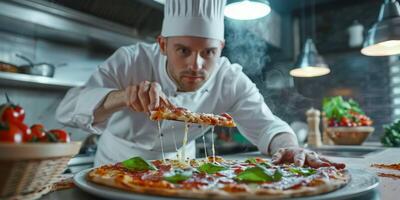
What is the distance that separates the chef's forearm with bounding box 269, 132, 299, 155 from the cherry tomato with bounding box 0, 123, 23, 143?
4.13 ft

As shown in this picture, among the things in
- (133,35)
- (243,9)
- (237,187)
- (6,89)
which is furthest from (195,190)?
(133,35)

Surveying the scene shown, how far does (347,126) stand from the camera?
9.61 feet

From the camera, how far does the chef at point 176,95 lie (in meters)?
1.53

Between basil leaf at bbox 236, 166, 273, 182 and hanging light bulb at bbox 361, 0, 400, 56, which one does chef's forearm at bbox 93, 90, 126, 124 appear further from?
hanging light bulb at bbox 361, 0, 400, 56

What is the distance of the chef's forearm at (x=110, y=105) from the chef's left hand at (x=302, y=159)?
700mm

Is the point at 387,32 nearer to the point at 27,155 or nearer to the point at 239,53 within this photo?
the point at 239,53

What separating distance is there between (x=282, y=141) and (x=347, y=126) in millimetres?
1526

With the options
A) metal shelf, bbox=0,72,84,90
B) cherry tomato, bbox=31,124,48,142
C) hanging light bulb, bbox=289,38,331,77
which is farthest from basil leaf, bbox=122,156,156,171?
hanging light bulb, bbox=289,38,331,77

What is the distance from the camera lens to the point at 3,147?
0.61m

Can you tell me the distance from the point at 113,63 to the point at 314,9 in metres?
4.40

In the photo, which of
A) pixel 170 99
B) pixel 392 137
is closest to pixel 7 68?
pixel 170 99

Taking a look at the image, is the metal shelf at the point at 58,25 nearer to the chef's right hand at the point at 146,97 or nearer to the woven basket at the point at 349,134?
the chef's right hand at the point at 146,97

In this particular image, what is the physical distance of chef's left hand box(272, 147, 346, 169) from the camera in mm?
1295

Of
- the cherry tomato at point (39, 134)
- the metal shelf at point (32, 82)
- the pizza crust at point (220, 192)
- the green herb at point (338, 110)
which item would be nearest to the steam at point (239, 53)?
the green herb at point (338, 110)
